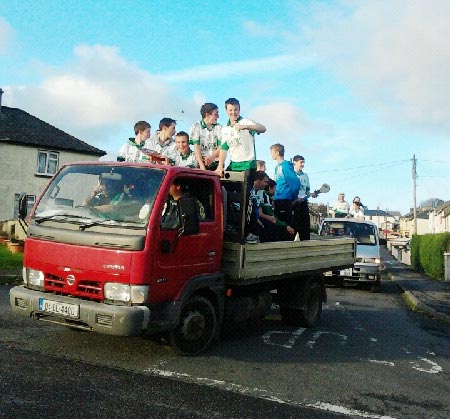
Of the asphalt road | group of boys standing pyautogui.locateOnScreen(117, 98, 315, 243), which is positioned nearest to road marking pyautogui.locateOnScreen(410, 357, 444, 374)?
the asphalt road

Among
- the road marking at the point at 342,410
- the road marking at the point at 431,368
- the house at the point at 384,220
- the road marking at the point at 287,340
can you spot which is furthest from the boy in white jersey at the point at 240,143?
the house at the point at 384,220

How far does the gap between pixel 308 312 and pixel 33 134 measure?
29.9 metres

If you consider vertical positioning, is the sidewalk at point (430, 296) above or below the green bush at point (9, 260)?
below

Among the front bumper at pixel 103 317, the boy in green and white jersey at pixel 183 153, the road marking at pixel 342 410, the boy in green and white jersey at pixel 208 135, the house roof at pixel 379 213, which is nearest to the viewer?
the road marking at pixel 342 410

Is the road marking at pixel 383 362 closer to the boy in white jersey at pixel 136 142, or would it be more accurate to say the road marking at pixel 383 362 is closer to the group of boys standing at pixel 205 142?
the group of boys standing at pixel 205 142

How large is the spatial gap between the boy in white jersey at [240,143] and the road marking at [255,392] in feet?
9.78

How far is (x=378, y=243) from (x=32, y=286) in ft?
39.5

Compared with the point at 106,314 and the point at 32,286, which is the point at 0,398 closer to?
the point at 106,314

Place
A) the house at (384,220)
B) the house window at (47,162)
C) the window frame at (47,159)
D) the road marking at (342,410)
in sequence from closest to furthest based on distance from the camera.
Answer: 1. the road marking at (342,410)
2. the window frame at (47,159)
3. the house window at (47,162)
4. the house at (384,220)

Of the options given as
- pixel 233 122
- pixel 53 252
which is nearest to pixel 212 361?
pixel 53 252

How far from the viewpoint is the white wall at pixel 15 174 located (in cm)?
3164

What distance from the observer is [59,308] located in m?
4.97

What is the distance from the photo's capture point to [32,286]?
5367 millimetres

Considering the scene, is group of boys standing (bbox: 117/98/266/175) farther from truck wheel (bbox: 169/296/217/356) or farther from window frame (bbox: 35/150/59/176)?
window frame (bbox: 35/150/59/176)
